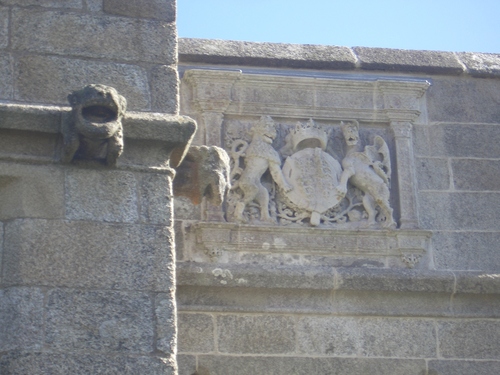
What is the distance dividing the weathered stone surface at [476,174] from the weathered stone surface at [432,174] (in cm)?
6

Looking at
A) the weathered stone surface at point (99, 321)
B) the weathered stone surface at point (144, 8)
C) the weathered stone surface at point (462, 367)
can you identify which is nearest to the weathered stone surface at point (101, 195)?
the weathered stone surface at point (99, 321)

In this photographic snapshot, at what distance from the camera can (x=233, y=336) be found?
6758mm

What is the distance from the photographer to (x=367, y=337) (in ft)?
22.6

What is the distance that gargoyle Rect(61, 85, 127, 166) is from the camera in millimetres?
4086

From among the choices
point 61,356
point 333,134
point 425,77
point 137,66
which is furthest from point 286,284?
point 61,356

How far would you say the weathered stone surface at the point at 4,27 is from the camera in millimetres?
4430

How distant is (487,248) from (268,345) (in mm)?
1574

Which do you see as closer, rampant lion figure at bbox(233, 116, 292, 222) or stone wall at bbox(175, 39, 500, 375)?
stone wall at bbox(175, 39, 500, 375)

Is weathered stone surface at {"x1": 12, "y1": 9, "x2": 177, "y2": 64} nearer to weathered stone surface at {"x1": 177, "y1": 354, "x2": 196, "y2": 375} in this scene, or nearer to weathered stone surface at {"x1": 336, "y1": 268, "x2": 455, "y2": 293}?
weathered stone surface at {"x1": 177, "y1": 354, "x2": 196, "y2": 375}

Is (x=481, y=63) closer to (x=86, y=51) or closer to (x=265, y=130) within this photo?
(x=265, y=130)

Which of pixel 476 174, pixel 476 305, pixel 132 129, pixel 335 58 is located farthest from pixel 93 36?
pixel 476 174

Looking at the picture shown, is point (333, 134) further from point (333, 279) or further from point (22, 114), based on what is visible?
point (22, 114)

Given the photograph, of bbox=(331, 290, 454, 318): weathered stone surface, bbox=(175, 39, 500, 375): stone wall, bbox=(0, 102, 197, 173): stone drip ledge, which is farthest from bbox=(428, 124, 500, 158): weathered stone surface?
bbox=(0, 102, 197, 173): stone drip ledge

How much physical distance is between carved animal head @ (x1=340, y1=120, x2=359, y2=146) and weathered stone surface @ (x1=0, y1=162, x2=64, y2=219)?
3.46 metres
